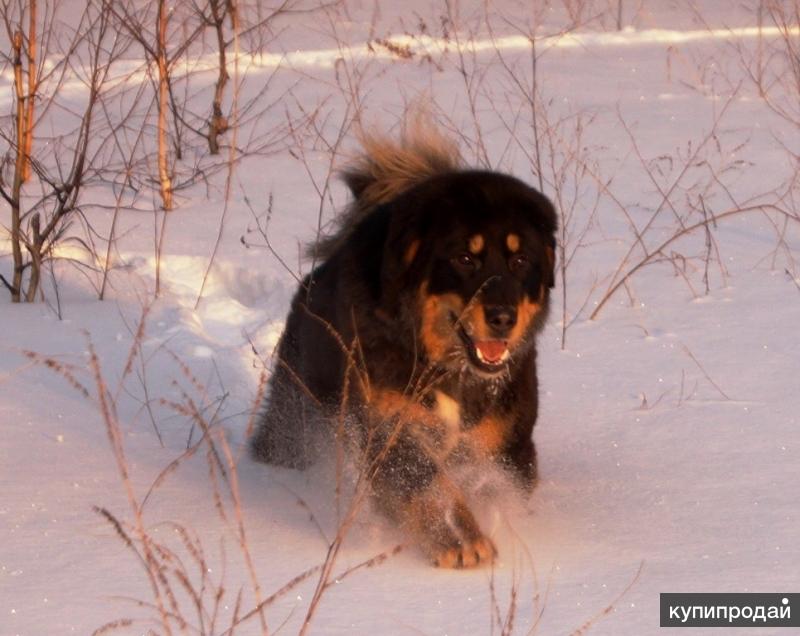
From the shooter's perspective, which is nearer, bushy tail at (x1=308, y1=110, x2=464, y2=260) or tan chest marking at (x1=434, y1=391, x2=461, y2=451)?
tan chest marking at (x1=434, y1=391, x2=461, y2=451)

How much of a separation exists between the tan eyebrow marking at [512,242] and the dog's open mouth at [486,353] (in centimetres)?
26

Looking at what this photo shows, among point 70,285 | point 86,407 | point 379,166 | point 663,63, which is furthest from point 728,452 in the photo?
point 663,63

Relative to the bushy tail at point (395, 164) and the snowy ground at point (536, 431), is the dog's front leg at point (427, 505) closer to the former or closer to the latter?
the snowy ground at point (536, 431)

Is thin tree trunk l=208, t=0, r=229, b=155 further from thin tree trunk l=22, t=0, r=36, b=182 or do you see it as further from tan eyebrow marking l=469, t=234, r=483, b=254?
tan eyebrow marking l=469, t=234, r=483, b=254

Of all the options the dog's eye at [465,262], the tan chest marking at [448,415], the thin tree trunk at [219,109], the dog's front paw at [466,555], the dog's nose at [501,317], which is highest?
the thin tree trunk at [219,109]

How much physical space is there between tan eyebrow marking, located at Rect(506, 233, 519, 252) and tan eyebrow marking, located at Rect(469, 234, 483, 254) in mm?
82

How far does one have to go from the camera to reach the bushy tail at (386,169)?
4.46m

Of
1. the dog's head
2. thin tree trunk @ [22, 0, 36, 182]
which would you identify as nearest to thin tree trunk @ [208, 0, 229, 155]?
thin tree trunk @ [22, 0, 36, 182]

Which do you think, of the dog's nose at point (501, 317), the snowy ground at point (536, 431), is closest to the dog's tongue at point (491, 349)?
the dog's nose at point (501, 317)

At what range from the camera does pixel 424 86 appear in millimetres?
10477

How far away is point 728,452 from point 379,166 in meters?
1.42

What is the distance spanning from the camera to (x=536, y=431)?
16.1ft

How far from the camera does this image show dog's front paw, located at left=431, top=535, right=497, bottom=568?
372 cm

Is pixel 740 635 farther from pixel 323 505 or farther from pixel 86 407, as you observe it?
pixel 86 407
